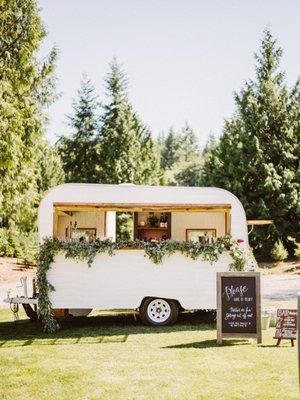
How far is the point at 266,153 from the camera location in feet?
105

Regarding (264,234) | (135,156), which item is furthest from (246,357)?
(135,156)

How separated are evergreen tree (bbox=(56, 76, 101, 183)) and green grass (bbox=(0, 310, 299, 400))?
1233 inches

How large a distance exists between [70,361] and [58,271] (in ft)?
11.8

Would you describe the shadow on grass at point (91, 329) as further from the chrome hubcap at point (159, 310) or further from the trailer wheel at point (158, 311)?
the chrome hubcap at point (159, 310)

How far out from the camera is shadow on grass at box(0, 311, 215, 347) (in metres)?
10.0

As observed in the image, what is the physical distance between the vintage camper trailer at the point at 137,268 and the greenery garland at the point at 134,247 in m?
0.11

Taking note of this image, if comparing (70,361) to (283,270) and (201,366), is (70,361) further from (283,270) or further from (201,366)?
(283,270)

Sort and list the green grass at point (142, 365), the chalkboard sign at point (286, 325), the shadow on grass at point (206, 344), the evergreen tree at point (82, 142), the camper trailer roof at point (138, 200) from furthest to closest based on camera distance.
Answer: the evergreen tree at point (82, 142) < the camper trailer roof at point (138, 200) < the shadow on grass at point (206, 344) < the chalkboard sign at point (286, 325) < the green grass at point (142, 365)

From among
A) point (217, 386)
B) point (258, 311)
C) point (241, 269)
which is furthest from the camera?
point (241, 269)

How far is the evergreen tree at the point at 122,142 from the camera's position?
122 feet

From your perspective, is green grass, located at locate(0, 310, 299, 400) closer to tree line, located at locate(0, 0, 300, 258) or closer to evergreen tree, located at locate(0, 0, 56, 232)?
tree line, located at locate(0, 0, 300, 258)

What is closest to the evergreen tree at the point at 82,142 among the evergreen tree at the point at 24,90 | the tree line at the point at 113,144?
the tree line at the point at 113,144

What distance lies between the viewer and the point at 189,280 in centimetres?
1143

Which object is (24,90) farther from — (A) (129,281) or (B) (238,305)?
(B) (238,305)
